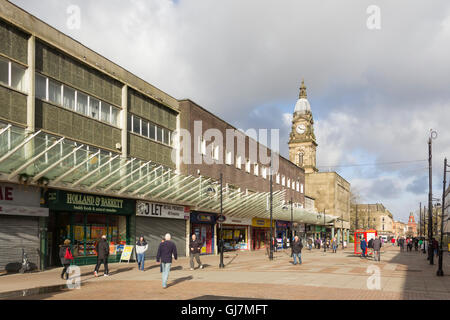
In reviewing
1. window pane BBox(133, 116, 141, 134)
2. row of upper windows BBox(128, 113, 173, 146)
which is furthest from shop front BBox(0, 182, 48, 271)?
window pane BBox(133, 116, 141, 134)

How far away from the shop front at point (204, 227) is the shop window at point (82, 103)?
13624 millimetres

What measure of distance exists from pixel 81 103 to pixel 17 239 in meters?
7.96

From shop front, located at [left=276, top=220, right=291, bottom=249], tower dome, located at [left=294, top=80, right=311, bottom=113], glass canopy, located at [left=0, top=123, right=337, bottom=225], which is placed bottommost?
shop front, located at [left=276, top=220, right=291, bottom=249]

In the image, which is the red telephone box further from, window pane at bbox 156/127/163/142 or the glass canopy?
window pane at bbox 156/127/163/142

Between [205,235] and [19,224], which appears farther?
[205,235]

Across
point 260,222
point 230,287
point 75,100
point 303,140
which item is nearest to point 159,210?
point 75,100

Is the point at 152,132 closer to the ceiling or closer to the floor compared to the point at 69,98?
closer to the floor

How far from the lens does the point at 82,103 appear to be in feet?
80.9

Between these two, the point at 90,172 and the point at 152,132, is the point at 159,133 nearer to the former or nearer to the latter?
the point at 152,132

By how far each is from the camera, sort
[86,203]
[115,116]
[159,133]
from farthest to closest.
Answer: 1. [159,133]
2. [115,116]
3. [86,203]

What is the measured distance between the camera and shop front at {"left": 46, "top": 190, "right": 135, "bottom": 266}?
2241 centimetres

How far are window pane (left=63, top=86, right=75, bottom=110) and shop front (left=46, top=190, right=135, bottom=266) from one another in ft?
14.5

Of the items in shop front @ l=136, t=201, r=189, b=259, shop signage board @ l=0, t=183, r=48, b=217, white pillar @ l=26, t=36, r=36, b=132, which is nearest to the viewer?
shop signage board @ l=0, t=183, r=48, b=217
